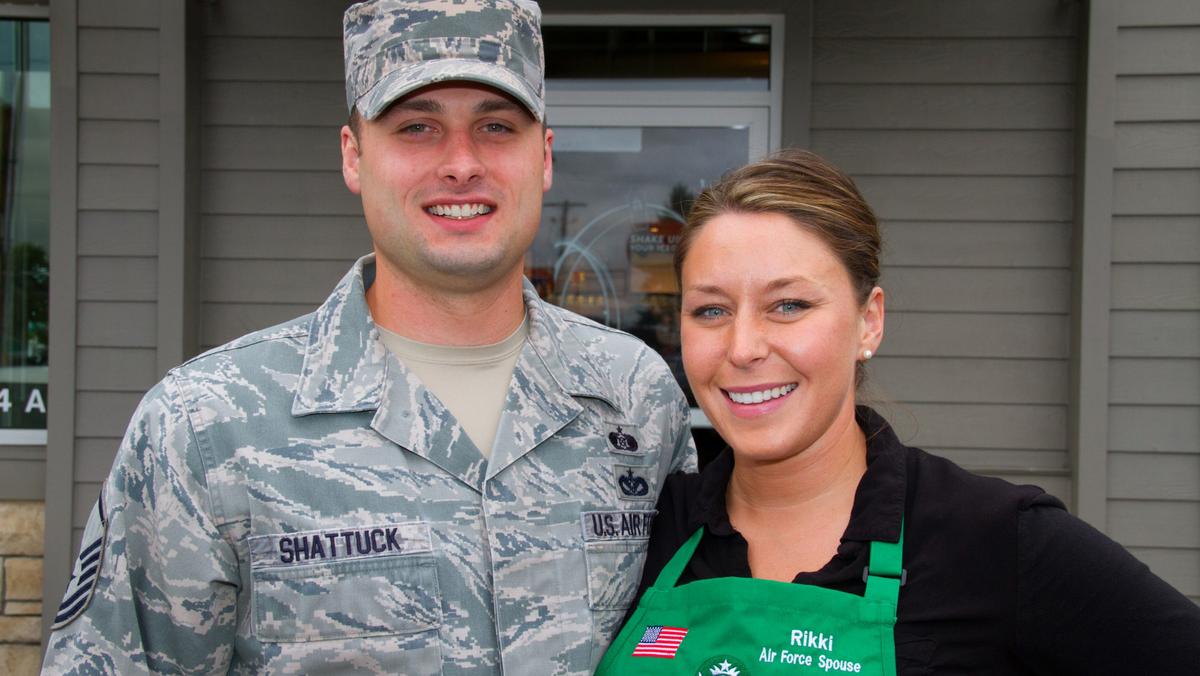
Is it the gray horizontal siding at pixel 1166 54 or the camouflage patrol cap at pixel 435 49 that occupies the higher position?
the gray horizontal siding at pixel 1166 54

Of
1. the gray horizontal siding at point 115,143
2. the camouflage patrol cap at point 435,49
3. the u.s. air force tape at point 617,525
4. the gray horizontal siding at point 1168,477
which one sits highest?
the gray horizontal siding at point 115,143

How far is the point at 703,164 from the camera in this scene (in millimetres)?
3859

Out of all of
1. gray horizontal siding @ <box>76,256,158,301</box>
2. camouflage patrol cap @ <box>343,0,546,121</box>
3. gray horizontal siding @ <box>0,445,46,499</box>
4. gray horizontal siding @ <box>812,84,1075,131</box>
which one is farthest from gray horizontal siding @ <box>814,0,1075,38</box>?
gray horizontal siding @ <box>0,445,46,499</box>

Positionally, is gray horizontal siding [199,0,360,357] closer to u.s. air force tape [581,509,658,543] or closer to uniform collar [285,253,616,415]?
uniform collar [285,253,616,415]

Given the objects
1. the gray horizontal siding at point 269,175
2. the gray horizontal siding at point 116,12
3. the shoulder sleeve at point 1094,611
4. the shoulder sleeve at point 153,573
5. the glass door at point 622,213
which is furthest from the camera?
the glass door at point 622,213

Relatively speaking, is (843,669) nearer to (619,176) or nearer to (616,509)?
(616,509)

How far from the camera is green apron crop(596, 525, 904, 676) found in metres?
1.32

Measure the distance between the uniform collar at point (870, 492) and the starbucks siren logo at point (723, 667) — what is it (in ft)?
0.70

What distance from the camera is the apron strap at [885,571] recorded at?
1.34 metres

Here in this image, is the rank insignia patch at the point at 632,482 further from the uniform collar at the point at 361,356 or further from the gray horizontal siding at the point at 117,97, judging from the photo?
the gray horizontal siding at the point at 117,97

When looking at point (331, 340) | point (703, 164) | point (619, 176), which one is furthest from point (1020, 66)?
point (331, 340)

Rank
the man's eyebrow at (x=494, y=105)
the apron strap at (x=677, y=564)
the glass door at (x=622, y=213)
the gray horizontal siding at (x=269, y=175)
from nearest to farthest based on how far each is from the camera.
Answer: the apron strap at (x=677, y=564), the man's eyebrow at (x=494, y=105), the gray horizontal siding at (x=269, y=175), the glass door at (x=622, y=213)

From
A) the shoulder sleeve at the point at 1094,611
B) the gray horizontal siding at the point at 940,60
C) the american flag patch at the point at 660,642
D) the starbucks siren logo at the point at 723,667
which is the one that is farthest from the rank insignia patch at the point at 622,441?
the gray horizontal siding at the point at 940,60

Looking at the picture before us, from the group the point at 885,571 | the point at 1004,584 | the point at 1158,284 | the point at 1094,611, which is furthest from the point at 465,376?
the point at 1158,284
